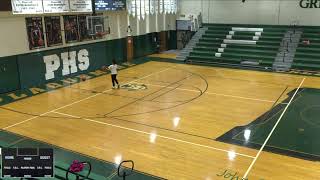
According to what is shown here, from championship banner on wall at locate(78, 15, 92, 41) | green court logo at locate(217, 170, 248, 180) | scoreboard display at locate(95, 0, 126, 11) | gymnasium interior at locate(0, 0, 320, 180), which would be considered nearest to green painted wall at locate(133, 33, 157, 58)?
gymnasium interior at locate(0, 0, 320, 180)

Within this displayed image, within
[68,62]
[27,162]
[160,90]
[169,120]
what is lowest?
[169,120]

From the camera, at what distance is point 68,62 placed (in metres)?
18.4

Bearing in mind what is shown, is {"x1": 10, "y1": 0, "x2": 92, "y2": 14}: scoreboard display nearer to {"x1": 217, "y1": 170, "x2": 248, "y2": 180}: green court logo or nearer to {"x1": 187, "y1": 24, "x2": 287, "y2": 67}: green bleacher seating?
{"x1": 187, "y1": 24, "x2": 287, "y2": 67}: green bleacher seating

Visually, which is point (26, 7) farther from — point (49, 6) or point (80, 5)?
point (80, 5)

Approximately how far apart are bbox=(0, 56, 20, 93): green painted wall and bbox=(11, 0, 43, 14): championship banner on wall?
2195 mm

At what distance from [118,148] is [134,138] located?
0.85 meters

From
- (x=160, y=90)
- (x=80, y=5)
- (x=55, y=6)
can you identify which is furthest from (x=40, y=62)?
(x=160, y=90)

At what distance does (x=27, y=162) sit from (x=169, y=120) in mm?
6266

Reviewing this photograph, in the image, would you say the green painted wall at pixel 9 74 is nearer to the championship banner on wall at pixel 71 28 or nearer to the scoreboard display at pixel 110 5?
the championship banner on wall at pixel 71 28

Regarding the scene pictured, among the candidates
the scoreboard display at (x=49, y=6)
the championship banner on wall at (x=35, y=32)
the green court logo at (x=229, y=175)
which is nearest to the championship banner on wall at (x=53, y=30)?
the championship banner on wall at (x=35, y=32)

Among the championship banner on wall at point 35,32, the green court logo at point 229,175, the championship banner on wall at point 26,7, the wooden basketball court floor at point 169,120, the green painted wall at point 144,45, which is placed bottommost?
the green court logo at point 229,175

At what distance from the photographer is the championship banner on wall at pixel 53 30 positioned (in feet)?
55.6

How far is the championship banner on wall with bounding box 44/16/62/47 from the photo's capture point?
55.6ft

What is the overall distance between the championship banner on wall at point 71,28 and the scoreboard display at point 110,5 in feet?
5.69
